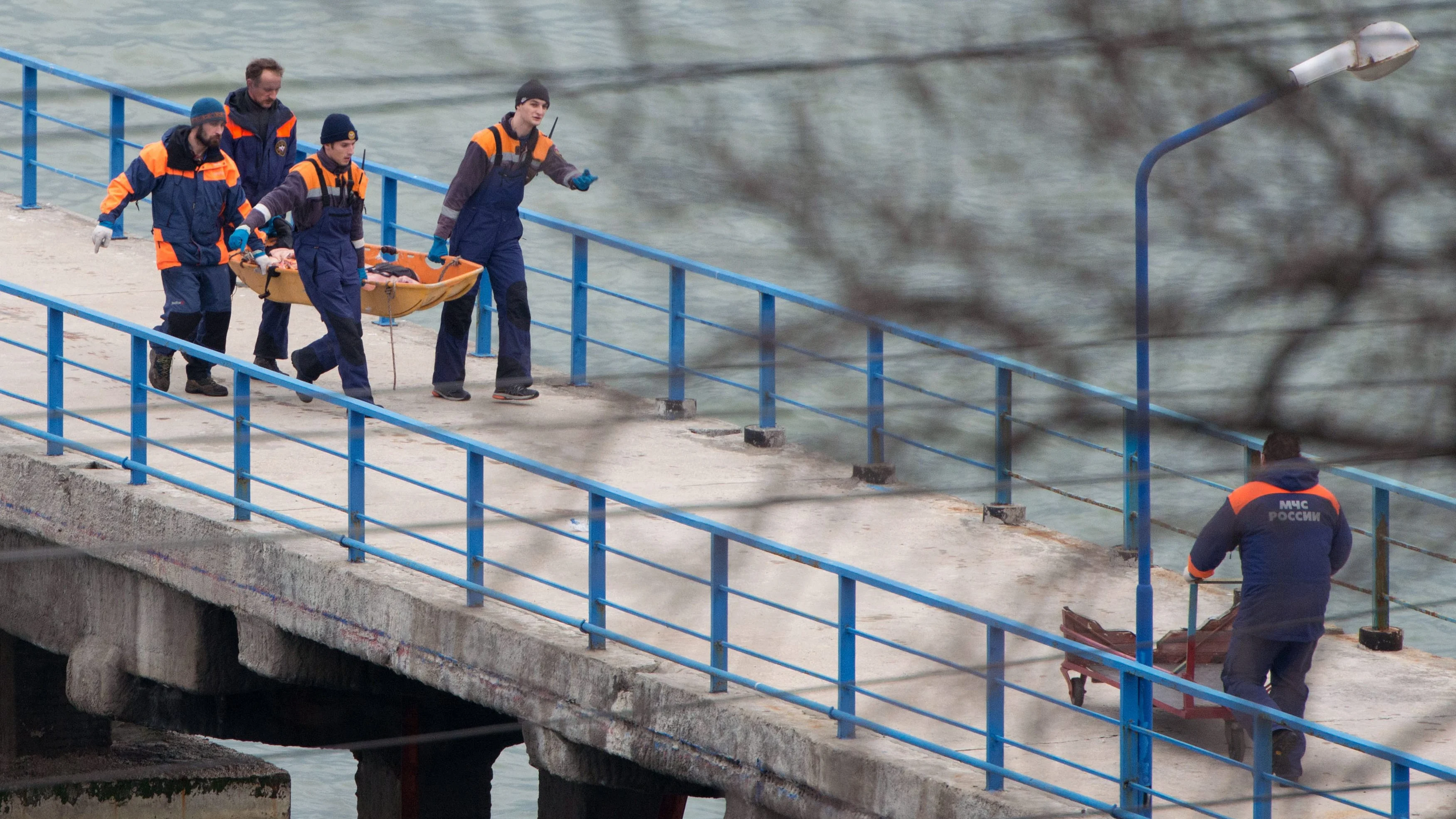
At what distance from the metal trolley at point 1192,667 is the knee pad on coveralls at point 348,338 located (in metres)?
4.22

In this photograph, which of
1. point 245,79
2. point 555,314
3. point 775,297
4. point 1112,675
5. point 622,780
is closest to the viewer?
point 775,297

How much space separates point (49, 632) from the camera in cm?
888

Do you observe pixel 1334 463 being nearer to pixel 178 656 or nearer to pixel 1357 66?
pixel 1357 66

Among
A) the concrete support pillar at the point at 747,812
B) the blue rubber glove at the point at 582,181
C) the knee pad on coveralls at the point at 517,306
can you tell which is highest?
the blue rubber glove at the point at 582,181

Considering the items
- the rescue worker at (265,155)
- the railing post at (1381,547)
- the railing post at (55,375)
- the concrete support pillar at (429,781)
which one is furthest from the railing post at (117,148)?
the railing post at (1381,547)

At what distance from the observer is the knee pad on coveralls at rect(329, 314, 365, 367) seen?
32.6 ft

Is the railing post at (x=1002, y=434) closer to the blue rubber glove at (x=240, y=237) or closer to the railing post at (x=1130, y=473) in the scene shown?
the railing post at (x=1130, y=473)

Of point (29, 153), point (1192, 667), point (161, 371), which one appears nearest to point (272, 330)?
point (161, 371)

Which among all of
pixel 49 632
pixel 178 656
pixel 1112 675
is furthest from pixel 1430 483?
pixel 49 632

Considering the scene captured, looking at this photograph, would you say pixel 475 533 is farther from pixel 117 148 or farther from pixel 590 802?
pixel 117 148

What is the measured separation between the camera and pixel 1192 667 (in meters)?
6.91

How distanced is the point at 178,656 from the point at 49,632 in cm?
84

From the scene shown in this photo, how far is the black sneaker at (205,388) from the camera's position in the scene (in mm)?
10398

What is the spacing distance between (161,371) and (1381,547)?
825cm
